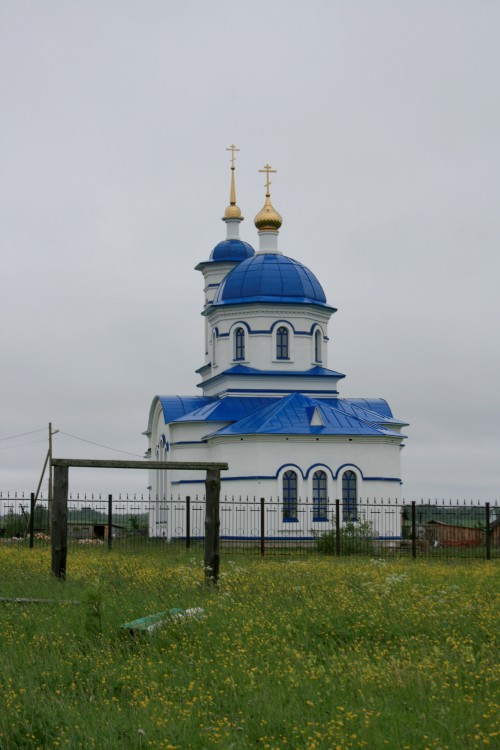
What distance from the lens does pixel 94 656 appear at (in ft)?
29.1

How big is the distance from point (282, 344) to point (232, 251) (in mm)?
7347

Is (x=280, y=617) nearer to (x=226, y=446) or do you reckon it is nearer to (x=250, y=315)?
(x=226, y=446)

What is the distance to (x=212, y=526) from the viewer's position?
13359 millimetres

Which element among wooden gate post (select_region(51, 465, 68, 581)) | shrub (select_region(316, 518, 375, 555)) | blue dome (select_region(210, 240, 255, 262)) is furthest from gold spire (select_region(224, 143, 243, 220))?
wooden gate post (select_region(51, 465, 68, 581))

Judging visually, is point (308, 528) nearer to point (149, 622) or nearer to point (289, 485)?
point (289, 485)

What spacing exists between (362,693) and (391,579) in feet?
18.5

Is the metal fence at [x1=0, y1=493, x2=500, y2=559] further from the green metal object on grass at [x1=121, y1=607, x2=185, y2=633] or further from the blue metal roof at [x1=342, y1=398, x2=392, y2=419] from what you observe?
the green metal object on grass at [x1=121, y1=607, x2=185, y2=633]

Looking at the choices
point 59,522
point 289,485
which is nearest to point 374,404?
point 289,485

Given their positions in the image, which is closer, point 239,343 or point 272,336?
point 272,336

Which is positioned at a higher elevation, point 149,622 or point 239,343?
point 239,343

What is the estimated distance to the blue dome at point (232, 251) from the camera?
40000 millimetres

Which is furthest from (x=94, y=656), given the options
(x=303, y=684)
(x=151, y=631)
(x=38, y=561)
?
(x=38, y=561)

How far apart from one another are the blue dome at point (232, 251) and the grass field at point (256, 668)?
28086 millimetres

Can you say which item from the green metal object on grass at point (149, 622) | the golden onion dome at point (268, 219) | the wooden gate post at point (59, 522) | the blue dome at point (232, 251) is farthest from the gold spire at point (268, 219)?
the green metal object on grass at point (149, 622)
